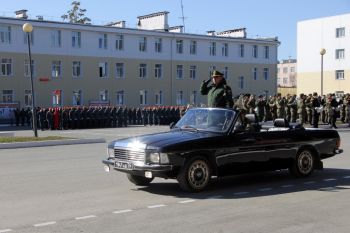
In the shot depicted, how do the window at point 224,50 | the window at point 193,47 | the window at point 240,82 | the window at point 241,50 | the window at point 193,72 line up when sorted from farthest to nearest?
1. the window at point 240,82
2. the window at point 241,50
3. the window at point 224,50
4. the window at point 193,72
5. the window at point 193,47

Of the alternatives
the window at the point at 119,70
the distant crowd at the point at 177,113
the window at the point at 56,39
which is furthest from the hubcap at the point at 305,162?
the window at the point at 119,70

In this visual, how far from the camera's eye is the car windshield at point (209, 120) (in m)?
10.4

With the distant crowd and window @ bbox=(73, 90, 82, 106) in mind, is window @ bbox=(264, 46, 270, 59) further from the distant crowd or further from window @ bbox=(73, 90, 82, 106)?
the distant crowd

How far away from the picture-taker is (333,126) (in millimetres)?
30234

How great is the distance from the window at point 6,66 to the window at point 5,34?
1.56m

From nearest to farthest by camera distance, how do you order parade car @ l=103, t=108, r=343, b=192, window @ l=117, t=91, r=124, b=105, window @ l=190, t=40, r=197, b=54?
1. parade car @ l=103, t=108, r=343, b=192
2. window @ l=117, t=91, r=124, b=105
3. window @ l=190, t=40, r=197, b=54

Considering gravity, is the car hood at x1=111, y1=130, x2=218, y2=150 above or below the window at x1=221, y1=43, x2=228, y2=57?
below

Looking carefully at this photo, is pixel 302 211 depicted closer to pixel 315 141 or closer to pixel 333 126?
pixel 315 141

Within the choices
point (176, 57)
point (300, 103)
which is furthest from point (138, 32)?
point (300, 103)

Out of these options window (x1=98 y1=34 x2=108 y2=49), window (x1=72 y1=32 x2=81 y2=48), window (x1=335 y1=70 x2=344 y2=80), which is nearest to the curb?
window (x1=72 y1=32 x2=81 y2=48)

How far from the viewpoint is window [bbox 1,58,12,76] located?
4928 cm

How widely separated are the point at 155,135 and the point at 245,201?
85.4 inches

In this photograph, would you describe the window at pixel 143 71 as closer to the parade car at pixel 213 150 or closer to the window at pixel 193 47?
the window at pixel 193 47

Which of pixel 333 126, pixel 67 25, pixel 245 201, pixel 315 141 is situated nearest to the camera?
pixel 245 201
